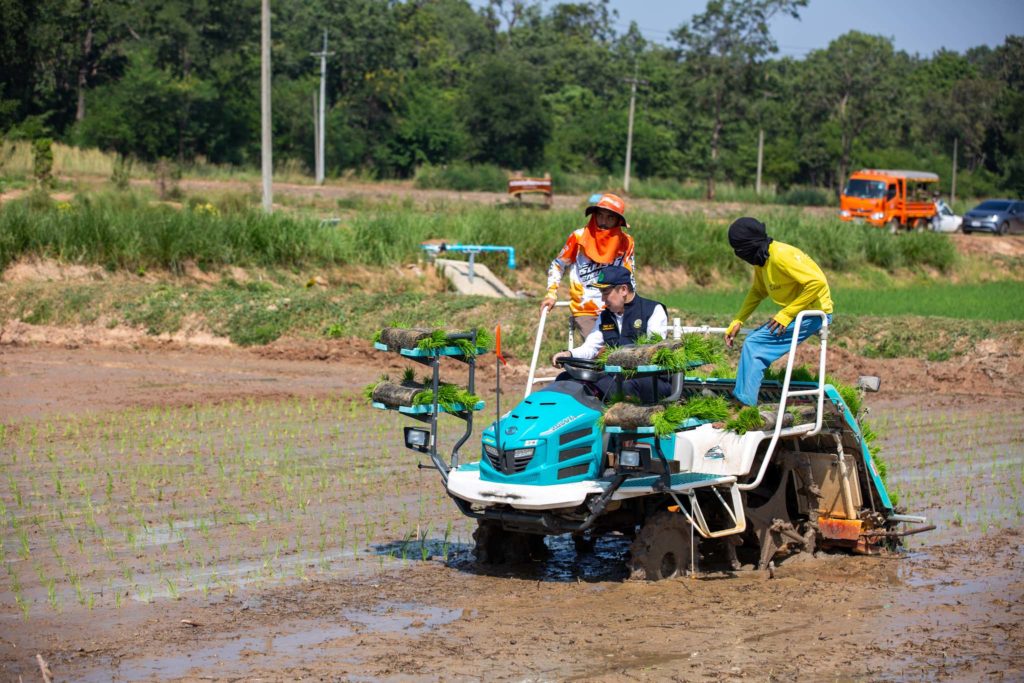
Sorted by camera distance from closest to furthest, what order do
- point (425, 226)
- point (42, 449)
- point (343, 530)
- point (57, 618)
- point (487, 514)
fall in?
point (57, 618)
point (487, 514)
point (343, 530)
point (42, 449)
point (425, 226)

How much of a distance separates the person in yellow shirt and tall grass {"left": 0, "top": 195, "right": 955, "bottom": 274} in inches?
667

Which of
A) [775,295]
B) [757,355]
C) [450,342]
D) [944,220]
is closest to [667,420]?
[757,355]

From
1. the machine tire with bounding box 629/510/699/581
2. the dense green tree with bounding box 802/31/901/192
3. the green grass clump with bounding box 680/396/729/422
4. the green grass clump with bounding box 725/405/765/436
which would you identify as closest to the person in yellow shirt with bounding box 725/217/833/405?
the green grass clump with bounding box 725/405/765/436

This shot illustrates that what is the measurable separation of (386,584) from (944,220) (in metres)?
46.6

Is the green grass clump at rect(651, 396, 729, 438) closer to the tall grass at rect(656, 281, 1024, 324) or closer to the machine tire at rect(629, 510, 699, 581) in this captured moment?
the machine tire at rect(629, 510, 699, 581)

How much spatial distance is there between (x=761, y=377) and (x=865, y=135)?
231 feet

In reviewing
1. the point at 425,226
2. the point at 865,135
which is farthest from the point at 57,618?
the point at 865,135

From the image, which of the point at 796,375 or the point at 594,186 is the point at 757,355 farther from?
the point at 594,186

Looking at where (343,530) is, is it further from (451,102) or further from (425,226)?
(451,102)

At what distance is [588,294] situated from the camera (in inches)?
403

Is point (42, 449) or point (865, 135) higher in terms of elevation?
point (865, 135)

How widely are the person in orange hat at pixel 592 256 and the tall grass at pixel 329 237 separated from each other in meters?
15.2

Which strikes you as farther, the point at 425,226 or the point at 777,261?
the point at 425,226

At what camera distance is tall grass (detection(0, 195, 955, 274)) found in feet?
78.7
